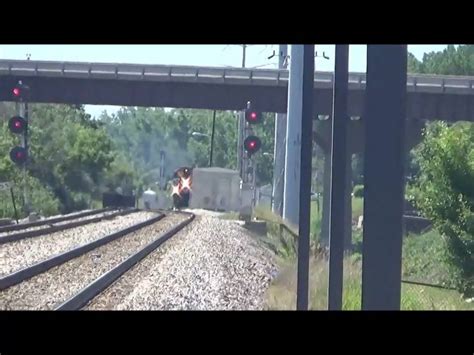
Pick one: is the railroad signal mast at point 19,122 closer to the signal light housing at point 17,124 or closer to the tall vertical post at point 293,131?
the signal light housing at point 17,124

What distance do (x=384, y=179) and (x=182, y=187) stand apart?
173ft

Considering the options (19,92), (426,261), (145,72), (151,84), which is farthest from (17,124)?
(145,72)

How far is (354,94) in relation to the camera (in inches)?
1544

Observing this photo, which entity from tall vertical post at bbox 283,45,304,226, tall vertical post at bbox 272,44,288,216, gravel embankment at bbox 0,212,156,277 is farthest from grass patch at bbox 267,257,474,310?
tall vertical post at bbox 272,44,288,216

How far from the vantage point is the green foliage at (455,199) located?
18906mm

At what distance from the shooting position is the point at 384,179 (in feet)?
33.2

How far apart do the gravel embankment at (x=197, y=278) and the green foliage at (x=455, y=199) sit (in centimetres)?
317

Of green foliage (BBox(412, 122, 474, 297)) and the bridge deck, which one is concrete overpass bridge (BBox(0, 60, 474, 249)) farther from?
green foliage (BBox(412, 122, 474, 297))

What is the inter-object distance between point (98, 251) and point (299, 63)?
6783 mm

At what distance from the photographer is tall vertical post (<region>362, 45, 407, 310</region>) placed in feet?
32.9

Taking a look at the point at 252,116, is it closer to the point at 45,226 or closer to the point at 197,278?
the point at 197,278

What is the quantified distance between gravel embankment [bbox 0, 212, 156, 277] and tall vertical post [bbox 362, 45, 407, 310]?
Answer: 1126 centimetres
